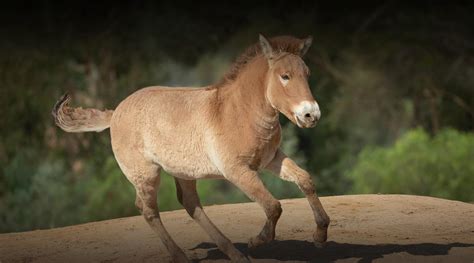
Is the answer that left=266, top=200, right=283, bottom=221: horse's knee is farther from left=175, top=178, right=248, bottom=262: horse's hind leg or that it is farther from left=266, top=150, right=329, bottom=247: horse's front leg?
left=175, top=178, right=248, bottom=262: horse's hind leg

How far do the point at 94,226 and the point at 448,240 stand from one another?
4.02 meters

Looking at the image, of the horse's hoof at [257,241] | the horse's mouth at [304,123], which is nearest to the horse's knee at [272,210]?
the horse's hoof at [257,241]

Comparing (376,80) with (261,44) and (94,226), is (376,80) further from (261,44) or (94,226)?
(261,44)

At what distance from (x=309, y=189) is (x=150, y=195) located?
160cm

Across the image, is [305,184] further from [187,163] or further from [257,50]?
[257,50]

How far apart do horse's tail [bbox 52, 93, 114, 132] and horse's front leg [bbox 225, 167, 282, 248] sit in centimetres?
187

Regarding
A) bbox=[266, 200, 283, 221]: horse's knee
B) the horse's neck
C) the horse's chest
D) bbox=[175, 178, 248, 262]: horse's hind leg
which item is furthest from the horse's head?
bbox=[175, 178, 248, 262]: horse's hind leg

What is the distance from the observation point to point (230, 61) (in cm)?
1794

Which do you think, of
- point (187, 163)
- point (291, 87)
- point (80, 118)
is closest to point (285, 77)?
point (291, 87)

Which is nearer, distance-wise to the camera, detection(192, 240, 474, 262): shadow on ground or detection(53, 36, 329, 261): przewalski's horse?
detection(53, 36, 329, 261): przewalski's horse

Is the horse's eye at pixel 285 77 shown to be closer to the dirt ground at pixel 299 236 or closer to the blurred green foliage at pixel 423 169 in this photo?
the dirt ground at pixel 299 236

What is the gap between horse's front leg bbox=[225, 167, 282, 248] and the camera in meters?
6.11

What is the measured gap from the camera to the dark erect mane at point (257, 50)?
6.25 metres

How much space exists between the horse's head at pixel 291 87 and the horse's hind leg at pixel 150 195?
1.44m
